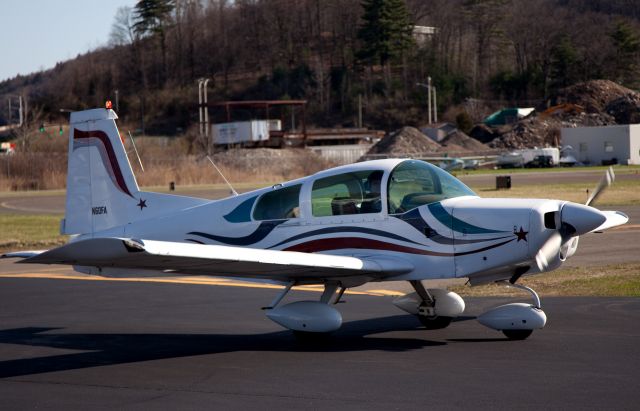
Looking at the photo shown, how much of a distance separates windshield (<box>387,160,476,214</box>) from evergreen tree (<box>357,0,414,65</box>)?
109555mm

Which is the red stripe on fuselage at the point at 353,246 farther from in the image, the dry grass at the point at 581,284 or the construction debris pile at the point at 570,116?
the construction debris pile at the point at 570,116

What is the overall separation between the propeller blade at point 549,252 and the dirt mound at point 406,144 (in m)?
72.8

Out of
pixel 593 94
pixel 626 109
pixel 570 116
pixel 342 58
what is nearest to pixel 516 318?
pixel 570 116

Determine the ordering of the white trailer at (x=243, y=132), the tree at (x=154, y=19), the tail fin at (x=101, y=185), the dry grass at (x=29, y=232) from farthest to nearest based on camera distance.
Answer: the tree at (x=154, y=19) < the white trailer at (x=243, y=132) < the dry grass at (x=29, y=232) < the tail fin at (x=101, y=185)

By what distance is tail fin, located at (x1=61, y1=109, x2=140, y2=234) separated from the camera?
12.1 meters

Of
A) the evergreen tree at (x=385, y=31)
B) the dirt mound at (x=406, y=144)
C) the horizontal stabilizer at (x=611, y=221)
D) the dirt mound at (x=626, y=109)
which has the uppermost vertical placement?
the evergreen tree at (x=385, y=31)

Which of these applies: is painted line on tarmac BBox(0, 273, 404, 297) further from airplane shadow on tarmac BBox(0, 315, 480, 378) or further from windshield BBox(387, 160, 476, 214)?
windshield BBox(387, 160, 476, 214)

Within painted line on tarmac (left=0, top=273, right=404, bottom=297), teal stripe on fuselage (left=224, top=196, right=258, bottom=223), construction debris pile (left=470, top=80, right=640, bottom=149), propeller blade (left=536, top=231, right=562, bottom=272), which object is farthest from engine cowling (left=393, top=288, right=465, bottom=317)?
construction debris pile (left=470, top=80, right=640, bottom=149)

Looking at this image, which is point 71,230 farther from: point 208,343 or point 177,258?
point 177,258

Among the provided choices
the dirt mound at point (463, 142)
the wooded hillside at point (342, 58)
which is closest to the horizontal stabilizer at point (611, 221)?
the dirt mound at point (463, 142)

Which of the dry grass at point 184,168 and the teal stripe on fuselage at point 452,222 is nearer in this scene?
the teal stripe on fuselage at point 452,222

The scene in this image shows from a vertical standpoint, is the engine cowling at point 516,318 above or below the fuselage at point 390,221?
below

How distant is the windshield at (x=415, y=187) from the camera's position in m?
10.3

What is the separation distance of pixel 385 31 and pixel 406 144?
39440 millimetres
